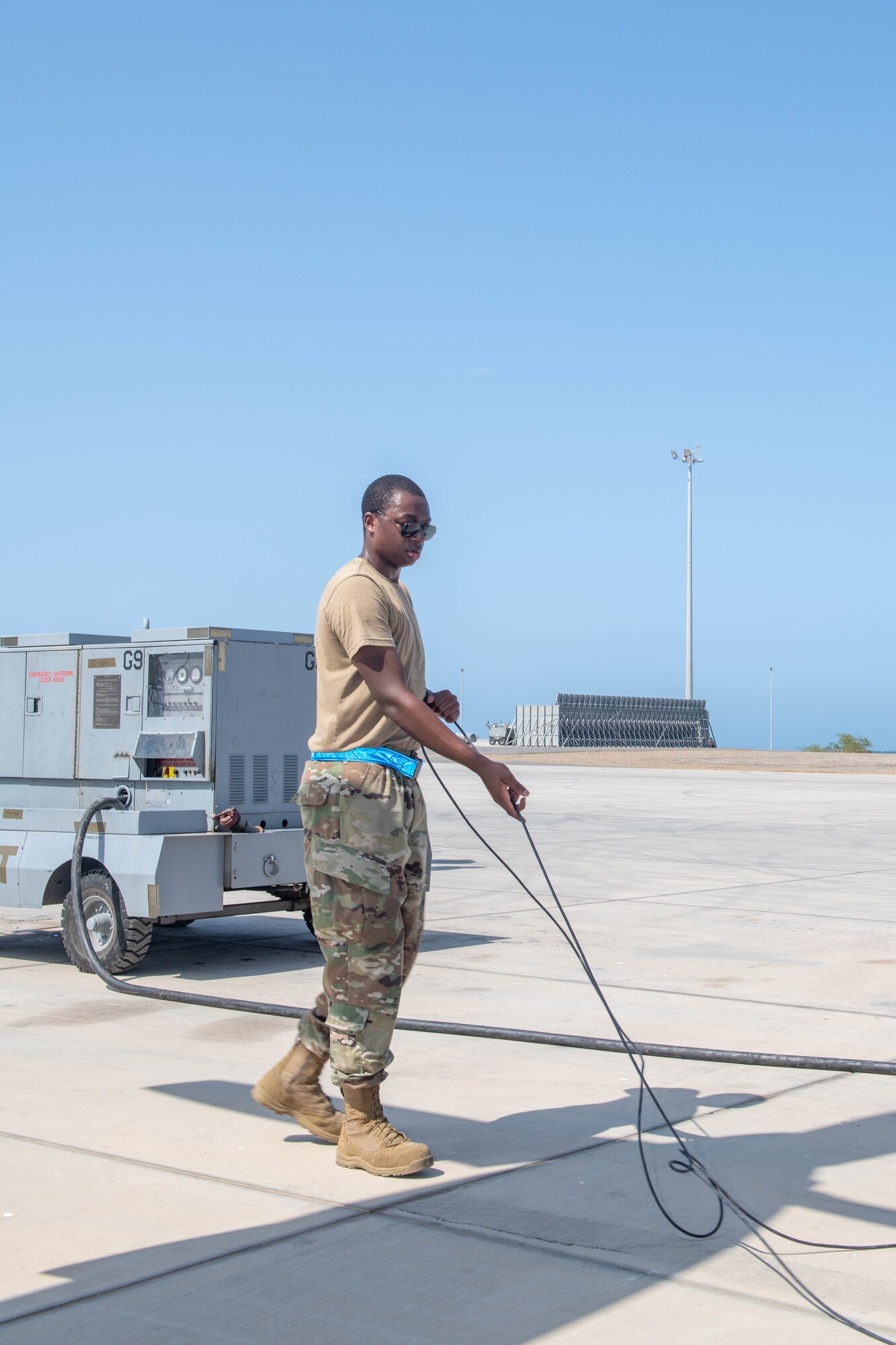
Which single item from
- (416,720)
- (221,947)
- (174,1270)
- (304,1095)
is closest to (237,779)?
(221,947)

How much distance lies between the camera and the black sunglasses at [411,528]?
471cm

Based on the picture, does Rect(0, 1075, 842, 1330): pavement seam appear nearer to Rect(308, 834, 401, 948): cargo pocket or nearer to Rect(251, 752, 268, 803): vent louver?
Rect(308, 834, 401, 948): cargo pocket

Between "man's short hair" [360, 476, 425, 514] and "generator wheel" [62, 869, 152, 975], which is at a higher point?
"man's short hair" [360, 476, 425, 514]

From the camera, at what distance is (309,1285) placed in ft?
12.0

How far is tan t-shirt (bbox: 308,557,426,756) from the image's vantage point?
4.51 meters

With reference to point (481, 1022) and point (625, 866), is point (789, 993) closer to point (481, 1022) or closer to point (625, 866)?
point (481, 1022)

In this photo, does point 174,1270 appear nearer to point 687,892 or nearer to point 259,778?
point 259,778

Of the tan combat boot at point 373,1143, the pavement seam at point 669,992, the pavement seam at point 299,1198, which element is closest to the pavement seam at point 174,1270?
the pavement seam at point 299,1198

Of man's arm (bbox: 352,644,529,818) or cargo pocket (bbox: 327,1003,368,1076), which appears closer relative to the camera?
man's arm (bbox: 352,644,529,818)

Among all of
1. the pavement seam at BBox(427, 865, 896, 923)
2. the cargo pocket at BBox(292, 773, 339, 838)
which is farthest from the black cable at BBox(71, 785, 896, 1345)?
the pavement seam at BBox(427, 865, 896, 923)

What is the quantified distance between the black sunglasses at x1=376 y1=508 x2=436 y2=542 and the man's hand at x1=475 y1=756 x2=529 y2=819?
82 cm

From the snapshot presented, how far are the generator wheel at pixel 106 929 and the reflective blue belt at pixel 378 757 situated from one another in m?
4.31

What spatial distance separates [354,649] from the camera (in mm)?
4461

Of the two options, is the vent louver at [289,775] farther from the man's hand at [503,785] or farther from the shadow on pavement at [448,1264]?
the man's hand at [503,785]
